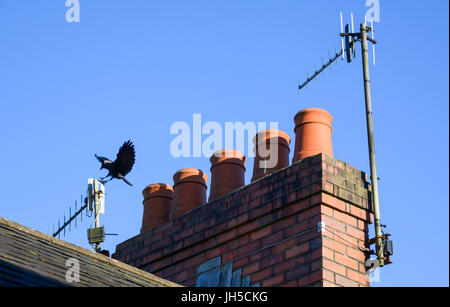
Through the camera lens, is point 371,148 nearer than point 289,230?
No

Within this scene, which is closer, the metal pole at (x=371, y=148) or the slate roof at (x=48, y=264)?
the slate roof at (x=48, y=264)

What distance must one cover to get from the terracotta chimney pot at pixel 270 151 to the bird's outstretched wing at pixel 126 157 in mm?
2041

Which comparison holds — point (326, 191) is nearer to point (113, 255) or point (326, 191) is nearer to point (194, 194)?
point (194, 194)

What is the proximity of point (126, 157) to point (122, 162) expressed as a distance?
83mm

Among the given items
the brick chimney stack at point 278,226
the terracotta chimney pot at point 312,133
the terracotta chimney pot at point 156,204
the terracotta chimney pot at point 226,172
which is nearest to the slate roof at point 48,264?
the brick chimney stack at point 278,226

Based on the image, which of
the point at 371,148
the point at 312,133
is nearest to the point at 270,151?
the point at 312,133

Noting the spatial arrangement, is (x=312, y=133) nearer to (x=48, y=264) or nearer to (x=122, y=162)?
(x=122, y=162)

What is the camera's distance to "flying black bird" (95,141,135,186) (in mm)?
10883

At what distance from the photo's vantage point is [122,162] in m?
10.9

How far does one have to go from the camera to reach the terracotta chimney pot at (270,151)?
30.3ft

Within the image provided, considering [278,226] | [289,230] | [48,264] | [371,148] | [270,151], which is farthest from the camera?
[270,151]

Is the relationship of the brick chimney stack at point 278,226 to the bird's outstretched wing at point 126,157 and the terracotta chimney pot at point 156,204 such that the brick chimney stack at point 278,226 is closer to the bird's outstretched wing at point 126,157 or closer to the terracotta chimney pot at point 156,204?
the terracotta chimney pot at point 156,204

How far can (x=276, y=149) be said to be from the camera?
928cm

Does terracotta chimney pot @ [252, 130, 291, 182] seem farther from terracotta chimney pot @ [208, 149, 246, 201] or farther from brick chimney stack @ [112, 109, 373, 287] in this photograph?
terracotta chimney pot @ [208, 149, 246, 201]
